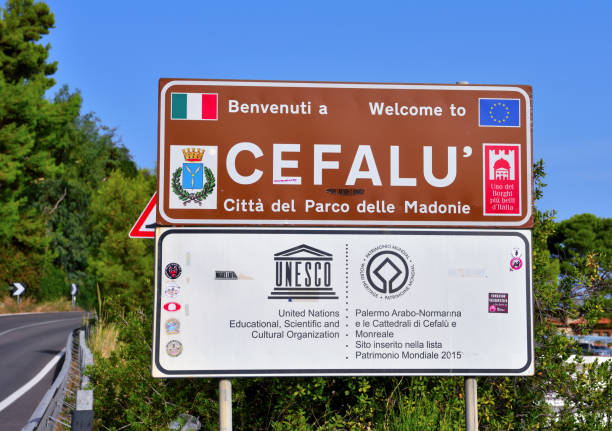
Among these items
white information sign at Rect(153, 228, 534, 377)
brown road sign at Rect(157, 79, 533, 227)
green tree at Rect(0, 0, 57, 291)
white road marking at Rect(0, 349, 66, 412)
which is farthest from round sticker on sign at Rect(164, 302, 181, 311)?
green tree at Rect(0, 0, 57, 291)

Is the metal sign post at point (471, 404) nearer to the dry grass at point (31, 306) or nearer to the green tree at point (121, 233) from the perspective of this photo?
the green tree at point (121, 233)

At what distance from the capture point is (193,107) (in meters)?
5.11

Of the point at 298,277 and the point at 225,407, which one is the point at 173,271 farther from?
the point at 225,407

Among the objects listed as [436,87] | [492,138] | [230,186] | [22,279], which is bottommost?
[22,279]

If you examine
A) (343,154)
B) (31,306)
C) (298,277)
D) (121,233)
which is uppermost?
(343,154)

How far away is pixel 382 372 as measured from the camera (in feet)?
16.2

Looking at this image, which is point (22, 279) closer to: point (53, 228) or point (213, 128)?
point (53, 228)

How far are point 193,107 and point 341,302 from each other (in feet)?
6.17

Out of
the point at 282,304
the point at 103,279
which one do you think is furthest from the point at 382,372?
the point at 103,279

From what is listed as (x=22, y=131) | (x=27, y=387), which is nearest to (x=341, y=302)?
(x=27, y=387)

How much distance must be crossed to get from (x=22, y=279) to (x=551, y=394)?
1881 inches

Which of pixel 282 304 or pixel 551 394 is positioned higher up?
pixel 282 304

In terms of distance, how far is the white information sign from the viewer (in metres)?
4.95

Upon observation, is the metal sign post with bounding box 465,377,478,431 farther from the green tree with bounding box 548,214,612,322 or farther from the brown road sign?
the green tree with bounding box 548,214,612,322
